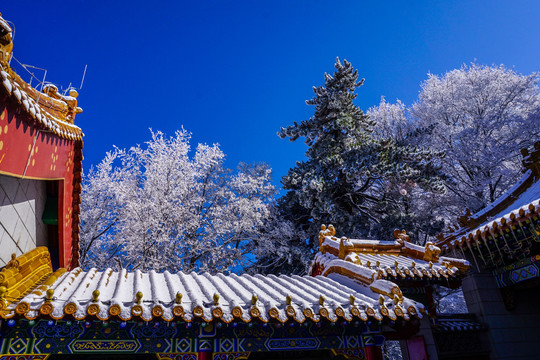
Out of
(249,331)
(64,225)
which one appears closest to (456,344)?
(249,331)

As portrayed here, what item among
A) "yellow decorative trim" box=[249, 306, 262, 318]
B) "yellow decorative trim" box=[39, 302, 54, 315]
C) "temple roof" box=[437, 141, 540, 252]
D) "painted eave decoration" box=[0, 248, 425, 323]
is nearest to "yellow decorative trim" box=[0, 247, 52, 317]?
"painted eave decoration" box=[0, 248, 425, 323]

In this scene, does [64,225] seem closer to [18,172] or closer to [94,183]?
[18,172]

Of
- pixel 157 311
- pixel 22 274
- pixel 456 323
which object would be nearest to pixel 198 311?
pixel 157 311

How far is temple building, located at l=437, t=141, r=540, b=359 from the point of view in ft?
24.1

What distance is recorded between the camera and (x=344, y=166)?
16.2m

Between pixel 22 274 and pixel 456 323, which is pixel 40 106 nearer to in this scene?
pixel 22 274

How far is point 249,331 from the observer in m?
4.72

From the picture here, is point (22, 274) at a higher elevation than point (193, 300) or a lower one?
higher

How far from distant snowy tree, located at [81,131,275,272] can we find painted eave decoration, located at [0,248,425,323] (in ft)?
29.9

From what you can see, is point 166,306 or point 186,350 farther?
point 186,350

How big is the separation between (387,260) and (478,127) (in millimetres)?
13654

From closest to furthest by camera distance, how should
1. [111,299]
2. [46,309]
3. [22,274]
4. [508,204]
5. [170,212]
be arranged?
[46,309] < [111,299] < [22,274] < [508,204] < [170,212]

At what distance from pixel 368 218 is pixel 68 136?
14.8 metres

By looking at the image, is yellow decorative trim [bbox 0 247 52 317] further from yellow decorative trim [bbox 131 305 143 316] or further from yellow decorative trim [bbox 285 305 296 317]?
yellow decorative trim [bbox 285 305 296 317]
